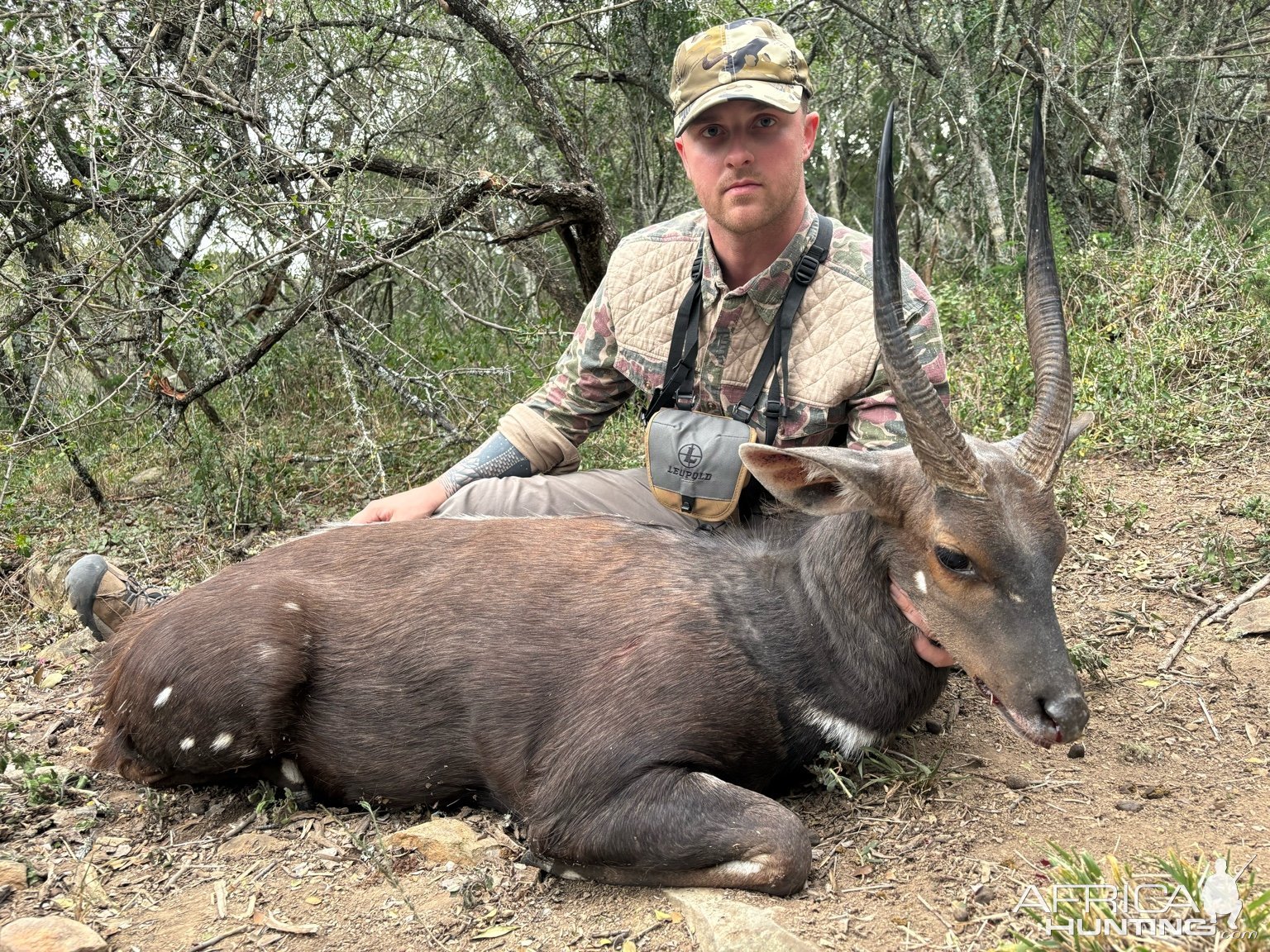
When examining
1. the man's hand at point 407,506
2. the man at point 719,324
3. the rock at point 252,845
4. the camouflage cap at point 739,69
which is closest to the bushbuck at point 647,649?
the rock at point 252,845

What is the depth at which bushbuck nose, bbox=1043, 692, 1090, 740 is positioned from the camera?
2861 millimetres

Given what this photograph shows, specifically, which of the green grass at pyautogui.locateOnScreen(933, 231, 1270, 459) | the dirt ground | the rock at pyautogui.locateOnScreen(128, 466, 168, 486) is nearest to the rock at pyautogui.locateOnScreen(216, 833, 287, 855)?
the dirt ground

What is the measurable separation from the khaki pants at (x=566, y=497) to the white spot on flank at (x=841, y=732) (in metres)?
1.47

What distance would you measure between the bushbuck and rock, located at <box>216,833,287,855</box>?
0.26 metres

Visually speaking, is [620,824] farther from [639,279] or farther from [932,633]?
[639,279]

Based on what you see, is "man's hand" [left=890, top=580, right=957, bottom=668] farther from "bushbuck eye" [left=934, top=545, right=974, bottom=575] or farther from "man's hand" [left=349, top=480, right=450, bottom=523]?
"man's hand" [left=349, top=480, right=450, bottom=523]

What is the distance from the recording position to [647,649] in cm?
345

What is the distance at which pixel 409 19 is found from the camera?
8336 mm

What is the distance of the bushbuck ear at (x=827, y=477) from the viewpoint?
3197mm

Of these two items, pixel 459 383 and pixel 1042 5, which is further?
pixel 1042 5

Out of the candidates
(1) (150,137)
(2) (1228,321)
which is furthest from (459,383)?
(2) (1228,321)

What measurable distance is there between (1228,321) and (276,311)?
6.72 metres

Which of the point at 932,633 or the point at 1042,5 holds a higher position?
the point at 1042,5

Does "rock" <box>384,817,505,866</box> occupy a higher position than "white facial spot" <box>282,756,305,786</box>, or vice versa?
"white facial spot" <box>282,756,305,786</box>
